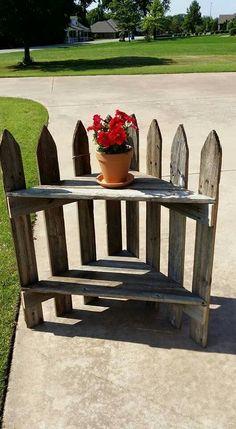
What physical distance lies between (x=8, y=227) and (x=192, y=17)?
110679 mm

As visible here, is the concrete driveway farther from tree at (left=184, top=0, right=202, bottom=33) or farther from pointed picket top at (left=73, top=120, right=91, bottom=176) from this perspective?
tree at (left=184, top=0, right=202, bottom=33)

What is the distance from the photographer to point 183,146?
8.36 feet

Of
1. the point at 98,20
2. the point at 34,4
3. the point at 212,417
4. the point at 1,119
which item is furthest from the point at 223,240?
the point at 98,20

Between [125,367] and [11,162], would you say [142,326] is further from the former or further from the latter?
[11,162]

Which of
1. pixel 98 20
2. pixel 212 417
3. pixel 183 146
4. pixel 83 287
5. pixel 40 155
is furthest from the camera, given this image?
pixel 98 20

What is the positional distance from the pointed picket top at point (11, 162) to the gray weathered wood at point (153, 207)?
884mm

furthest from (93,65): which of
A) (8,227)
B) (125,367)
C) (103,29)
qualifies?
(103,29)

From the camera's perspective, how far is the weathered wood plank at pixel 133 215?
2939 mm

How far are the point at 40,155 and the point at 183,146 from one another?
936 millimetres

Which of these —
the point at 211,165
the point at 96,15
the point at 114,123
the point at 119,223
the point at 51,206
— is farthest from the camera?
the point at 96,15

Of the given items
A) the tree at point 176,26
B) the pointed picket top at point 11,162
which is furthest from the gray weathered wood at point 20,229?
the tree at point 176,26

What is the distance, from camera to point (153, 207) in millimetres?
2963

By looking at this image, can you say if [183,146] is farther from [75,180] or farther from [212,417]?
[212,417]

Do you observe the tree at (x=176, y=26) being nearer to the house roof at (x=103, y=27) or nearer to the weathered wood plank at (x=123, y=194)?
the house roof at (x=103, y=27)
